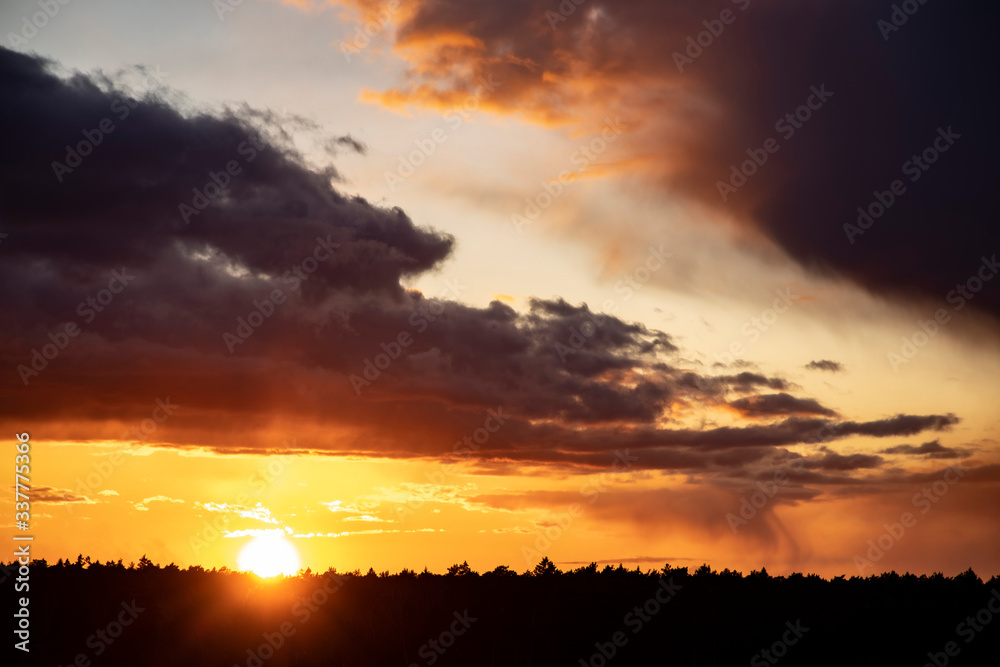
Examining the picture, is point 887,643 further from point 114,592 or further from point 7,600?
point 7,600

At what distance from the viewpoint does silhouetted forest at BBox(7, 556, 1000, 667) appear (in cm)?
7520

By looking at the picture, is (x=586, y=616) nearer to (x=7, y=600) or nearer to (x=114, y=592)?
(x=114, y=592)

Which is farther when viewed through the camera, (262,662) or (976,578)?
(262,662)

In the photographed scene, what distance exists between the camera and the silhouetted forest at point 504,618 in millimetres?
75200

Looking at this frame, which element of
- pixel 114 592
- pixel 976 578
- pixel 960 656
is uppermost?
pixel 114 592

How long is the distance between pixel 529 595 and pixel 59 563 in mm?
62741

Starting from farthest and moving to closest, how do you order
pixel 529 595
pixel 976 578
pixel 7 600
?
pixel 7 600 → pixel 529 595 → pixel 976 578

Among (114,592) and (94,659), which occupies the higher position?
(114,592)

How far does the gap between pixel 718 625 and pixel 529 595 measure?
21791mm

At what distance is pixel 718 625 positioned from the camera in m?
83.4

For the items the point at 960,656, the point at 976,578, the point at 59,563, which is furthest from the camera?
the point at 59,563

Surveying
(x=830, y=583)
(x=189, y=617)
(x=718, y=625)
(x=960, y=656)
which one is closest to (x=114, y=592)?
(x=189, y=617)

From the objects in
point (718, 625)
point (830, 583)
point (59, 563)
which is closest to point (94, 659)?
point (59, 563)

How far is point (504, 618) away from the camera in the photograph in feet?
311
